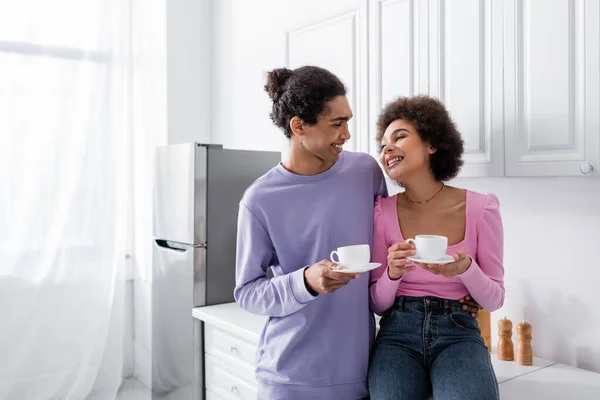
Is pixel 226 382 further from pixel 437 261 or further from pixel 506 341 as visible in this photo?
pixel 437 261

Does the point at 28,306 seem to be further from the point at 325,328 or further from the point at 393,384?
the point at 393,384

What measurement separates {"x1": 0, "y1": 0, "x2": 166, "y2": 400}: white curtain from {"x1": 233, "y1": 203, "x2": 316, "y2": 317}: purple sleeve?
1.92m

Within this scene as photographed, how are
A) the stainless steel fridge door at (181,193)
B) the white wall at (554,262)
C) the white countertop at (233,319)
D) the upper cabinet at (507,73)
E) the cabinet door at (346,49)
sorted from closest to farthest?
the upper cabinet at (507,73) < the white wall at (554,262) < the cabinet door at (346,49) < the white countertop at (233,319) < the stainless steel fridge door at (181,193)

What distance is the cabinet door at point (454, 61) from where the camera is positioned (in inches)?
60.8

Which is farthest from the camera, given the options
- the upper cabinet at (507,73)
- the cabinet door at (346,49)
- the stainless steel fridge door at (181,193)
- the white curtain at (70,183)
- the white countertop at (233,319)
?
the white curtain at (70,183)

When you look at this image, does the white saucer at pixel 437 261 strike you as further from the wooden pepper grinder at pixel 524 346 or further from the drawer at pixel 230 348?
the drawer at pixel 230 348

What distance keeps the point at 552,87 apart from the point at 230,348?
4.94ft

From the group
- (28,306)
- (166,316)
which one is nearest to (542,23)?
(166,316)

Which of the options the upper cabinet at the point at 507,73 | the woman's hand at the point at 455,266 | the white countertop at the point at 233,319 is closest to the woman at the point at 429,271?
the woman's hand at the point at 455,266

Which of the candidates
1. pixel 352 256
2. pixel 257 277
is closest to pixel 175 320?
pixel 257 277

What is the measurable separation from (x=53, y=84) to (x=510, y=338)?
2.62m

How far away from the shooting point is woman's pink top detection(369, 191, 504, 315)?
56.0 inches

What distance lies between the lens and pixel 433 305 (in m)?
1.44

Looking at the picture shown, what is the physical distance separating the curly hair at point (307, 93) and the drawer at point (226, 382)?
1119 mm
